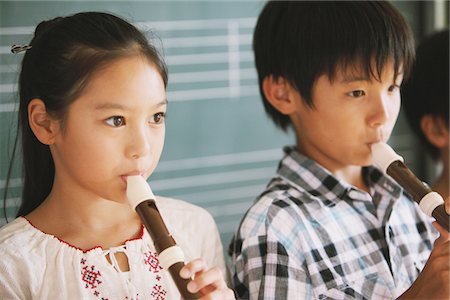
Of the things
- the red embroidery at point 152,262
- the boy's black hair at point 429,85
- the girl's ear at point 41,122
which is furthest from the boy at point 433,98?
the girl's ear at point 41,122

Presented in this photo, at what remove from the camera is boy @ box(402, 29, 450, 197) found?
136 cm

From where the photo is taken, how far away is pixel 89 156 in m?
0.87

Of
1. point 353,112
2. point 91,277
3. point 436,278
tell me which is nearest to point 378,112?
point 353,112

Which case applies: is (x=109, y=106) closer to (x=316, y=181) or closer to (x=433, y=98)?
(x=316, y=181)

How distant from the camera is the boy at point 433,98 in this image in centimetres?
136

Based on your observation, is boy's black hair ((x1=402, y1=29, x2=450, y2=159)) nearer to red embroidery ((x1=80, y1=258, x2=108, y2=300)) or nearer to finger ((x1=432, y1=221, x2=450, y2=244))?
finger ((x1=432, y1=221, x2=450, y2=244))

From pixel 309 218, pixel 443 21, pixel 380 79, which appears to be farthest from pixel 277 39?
pixel 443 21

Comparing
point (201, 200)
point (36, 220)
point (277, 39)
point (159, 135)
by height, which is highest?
point (277, 39)

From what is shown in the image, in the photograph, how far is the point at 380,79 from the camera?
1.06m

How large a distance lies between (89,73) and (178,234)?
10.4 inches

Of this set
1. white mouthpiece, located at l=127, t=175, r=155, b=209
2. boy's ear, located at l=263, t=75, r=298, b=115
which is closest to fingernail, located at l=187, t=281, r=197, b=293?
white mouthpiece, located at l=127, t=175, r=155, b=209

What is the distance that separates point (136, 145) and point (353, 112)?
354 mm

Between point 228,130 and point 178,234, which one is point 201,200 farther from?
point 178,234

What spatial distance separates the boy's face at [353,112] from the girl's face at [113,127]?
0.97ft
